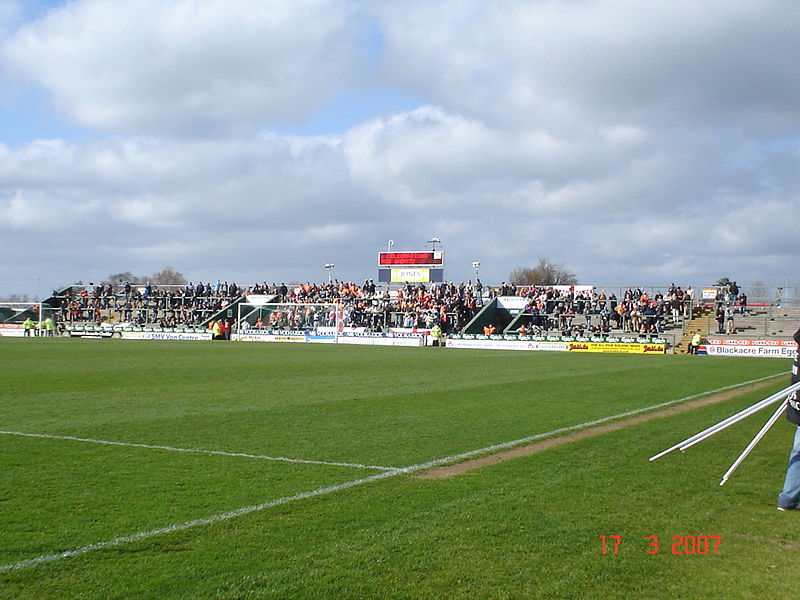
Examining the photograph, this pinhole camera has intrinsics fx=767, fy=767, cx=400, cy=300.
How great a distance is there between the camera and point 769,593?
4867 millimetres

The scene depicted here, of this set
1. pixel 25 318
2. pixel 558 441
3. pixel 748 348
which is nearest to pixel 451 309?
pixel 748 348

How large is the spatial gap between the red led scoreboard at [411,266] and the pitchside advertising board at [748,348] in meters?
26.9

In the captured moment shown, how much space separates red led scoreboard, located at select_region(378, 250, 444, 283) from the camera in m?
64.5

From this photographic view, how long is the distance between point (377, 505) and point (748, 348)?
37.4 meters

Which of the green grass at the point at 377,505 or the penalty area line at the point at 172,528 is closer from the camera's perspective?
the green grass at the point at 377,505

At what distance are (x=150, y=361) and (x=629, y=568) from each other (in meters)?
23.3

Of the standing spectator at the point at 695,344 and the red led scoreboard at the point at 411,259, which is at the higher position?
the red led scoreboard at the point at 411,259

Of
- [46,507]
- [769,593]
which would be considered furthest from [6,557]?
[769,593]

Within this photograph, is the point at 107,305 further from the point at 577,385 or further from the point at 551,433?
the point at 551,433

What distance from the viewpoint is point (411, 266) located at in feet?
215

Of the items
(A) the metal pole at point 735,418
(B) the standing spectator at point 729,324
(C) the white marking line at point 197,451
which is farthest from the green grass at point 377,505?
(B) the standing spectator at point 729,324

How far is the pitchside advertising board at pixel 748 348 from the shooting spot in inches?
1501

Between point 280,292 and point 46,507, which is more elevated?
point 280,292
